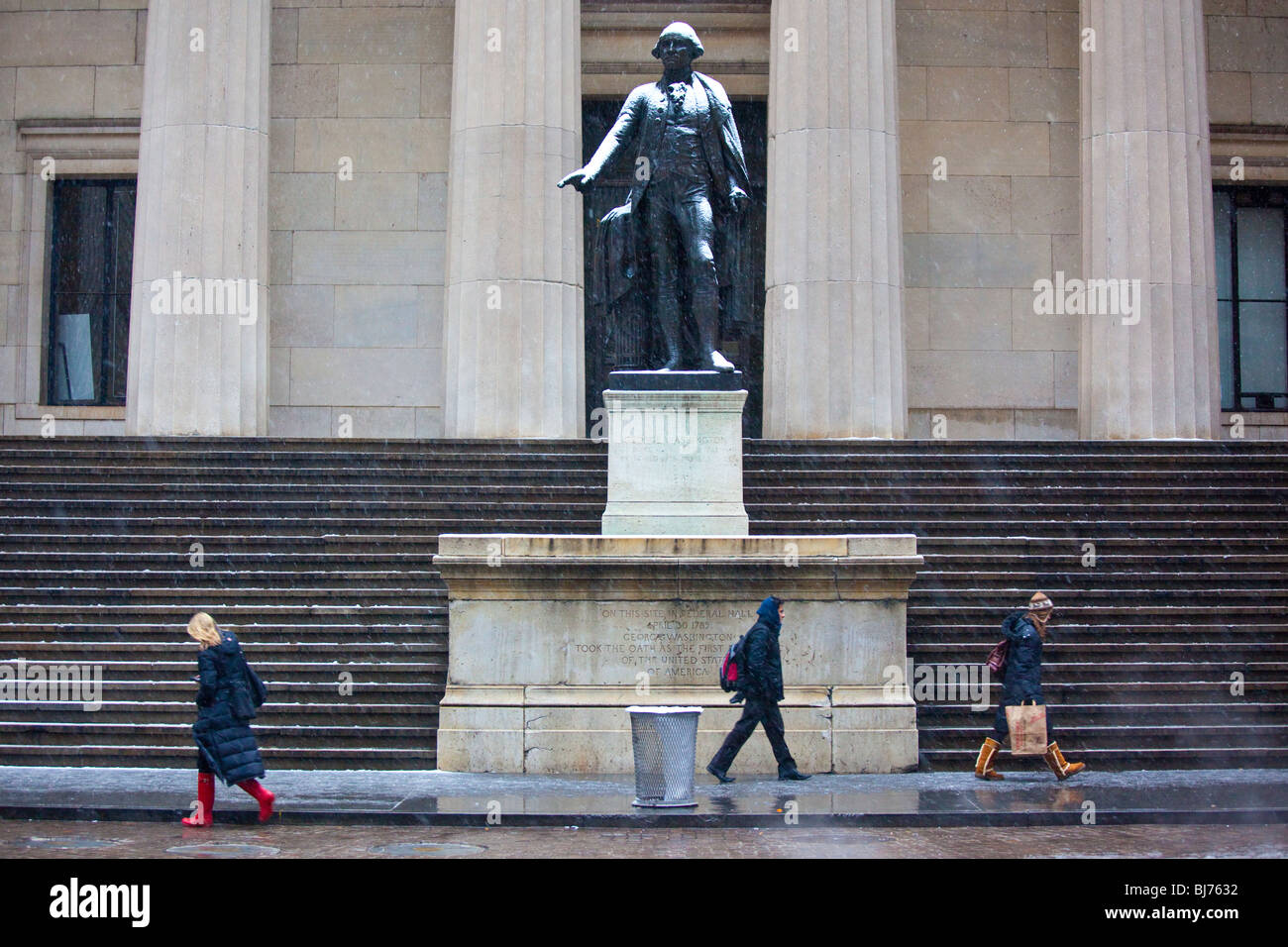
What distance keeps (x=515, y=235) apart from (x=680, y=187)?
6803mm

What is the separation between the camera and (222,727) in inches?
467

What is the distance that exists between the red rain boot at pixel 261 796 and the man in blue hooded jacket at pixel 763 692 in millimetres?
3744

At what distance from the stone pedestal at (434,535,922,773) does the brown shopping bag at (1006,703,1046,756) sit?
3.54ft

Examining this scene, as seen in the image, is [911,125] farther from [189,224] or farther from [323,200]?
[189,224]

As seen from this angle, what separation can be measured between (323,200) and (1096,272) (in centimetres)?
1261

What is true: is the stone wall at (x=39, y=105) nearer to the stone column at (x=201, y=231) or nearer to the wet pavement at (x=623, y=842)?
the stone column at (x=201, y=231)

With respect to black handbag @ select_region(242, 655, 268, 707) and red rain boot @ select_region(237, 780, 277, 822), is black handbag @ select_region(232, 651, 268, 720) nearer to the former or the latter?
black handbag @ select_region(242, 655, 268, 707)

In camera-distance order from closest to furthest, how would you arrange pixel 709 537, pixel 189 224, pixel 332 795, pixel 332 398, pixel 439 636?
pixel 332 795, pixel 709 537, pixel 439 636, pixel 189 224, pixel 332 398

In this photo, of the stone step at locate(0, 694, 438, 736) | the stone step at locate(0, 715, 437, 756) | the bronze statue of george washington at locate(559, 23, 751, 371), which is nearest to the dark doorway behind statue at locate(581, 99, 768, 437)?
the bronze statue of george washington at locate(559, 23, 751, 371)

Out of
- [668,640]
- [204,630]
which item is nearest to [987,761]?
[668,640]

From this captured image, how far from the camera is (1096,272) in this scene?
22.5 meters

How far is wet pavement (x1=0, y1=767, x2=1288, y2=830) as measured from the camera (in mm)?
11844

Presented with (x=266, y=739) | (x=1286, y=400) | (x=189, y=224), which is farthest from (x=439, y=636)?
(x=1286, y=400)

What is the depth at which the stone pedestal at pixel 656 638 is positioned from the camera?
14359 mm
